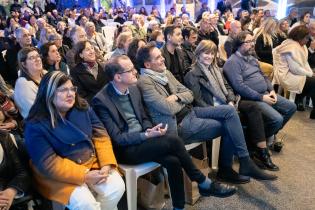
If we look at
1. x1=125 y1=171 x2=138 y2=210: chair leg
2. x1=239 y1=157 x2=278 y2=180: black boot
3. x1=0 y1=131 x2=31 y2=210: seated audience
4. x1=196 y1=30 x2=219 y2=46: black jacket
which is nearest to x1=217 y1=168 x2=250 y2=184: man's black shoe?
x1=239 y1=157 x2=278 y2=180: black boot

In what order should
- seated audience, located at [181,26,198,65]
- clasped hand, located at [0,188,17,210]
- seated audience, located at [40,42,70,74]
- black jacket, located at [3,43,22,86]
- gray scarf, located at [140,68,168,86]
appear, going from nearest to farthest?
clasped hand, located at [0,188,17,210] → gray scarf, located at [140,68,168,86] → seated audience, located at [40,42,70,74] → seated audience, located at [181,26,198,65] → black jacket, located at [3,43,22,86]

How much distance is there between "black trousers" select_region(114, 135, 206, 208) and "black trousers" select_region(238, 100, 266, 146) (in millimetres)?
797

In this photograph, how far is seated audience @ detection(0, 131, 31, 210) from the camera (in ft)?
5.24

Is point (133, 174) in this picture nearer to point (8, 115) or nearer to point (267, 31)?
point (8, 115)

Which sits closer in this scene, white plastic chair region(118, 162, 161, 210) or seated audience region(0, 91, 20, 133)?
white plastic chair region(118, 162, 161, 210)

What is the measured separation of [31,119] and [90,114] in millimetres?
357

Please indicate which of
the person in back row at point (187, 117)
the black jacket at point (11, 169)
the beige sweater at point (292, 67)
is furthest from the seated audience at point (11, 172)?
the beige sweater at point (292, 67)

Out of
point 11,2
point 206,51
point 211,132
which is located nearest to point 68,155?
point 211,132

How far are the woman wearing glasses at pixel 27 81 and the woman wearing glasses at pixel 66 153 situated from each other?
2.06ft

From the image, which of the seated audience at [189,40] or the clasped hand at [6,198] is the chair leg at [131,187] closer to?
the clasped hand at [6,198]

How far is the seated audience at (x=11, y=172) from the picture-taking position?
1596mm

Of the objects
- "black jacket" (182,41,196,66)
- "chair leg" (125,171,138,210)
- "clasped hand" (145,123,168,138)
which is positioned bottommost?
"chair leg" (125,171,138,210)

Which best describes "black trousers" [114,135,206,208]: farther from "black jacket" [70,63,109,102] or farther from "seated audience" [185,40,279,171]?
"black jacket" [70,63,109,102]

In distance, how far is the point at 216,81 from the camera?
2664 mm
